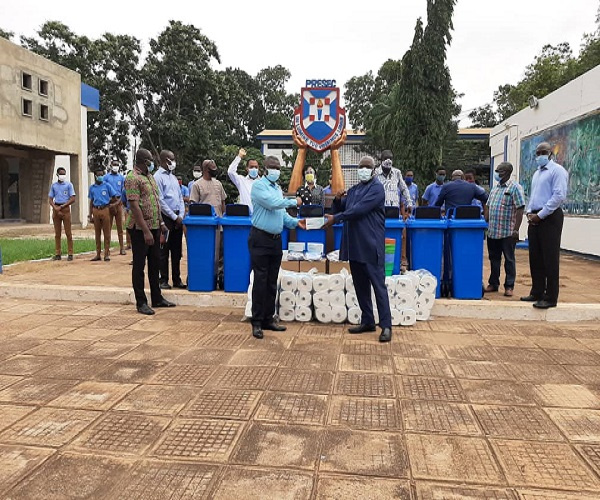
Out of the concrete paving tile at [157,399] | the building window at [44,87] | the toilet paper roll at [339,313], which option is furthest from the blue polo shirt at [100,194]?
the building window at [44,87]

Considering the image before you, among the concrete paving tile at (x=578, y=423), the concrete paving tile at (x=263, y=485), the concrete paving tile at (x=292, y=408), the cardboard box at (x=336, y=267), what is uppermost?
the cardboard box at (x=336, y=267)

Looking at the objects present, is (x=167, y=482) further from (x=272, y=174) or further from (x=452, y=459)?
(x=272, y=174)

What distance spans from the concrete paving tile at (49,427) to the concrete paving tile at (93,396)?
0.10 m

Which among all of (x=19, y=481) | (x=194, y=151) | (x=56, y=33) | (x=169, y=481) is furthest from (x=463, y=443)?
(x=56, y=33)

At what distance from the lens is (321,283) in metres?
5.81

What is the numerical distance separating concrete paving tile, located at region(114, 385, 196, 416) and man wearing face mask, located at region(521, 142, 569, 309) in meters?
4.22

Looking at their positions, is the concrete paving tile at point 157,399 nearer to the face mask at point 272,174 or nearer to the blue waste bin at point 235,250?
the face mask at point 272,174

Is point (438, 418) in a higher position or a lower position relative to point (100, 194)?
lower

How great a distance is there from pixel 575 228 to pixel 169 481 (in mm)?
11981

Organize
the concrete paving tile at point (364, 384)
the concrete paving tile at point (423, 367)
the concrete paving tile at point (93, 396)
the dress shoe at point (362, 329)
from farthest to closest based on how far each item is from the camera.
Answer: the dress shoe at point (362, 329) < the concrete paving tile at point (423, 367) < the concrete paving tile at point (364, 384) < the concrete paving tile at point (93, 396)

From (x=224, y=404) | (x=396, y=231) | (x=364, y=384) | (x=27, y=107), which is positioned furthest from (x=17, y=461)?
(x=27, y=107)

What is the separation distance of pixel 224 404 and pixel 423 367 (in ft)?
5.66

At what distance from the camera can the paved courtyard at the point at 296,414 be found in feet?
8.31

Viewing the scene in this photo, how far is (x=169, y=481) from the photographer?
2.53 m
